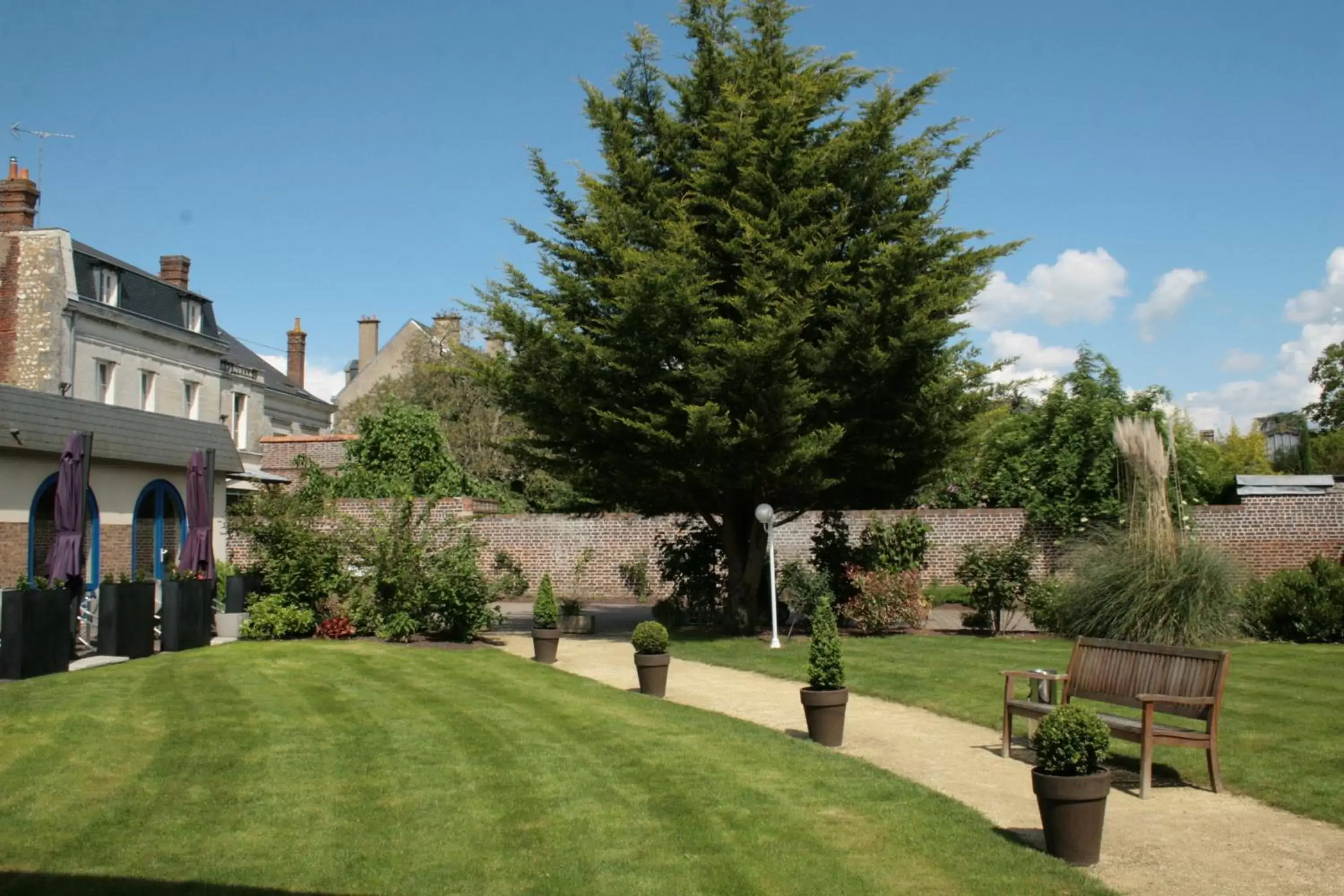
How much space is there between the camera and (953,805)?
716 cm

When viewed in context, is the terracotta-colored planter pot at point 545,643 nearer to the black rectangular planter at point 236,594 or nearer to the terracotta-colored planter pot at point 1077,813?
the black rectangular planter at point 236,594

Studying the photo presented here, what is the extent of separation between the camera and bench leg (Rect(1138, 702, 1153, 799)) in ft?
24.8

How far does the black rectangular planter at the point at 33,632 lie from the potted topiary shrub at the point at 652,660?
6.44 meters

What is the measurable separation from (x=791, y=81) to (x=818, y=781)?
1306 centimetres

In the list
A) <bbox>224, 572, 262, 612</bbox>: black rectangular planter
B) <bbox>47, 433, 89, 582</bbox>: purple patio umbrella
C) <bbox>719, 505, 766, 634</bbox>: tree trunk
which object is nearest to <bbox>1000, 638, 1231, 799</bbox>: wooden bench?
<bbox>719, 505, 766, 634</bbox>: tree trunk

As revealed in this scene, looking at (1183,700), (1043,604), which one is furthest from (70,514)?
(1043,604)

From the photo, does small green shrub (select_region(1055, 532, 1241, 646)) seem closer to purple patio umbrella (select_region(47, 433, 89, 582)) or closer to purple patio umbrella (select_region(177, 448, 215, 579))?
purple patio umbrella (select_region(177, 448, 215, 579))

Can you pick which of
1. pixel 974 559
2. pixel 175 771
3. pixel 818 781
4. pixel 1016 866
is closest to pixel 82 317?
pixel 974 559

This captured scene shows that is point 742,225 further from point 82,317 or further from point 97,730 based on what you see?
point 82,317

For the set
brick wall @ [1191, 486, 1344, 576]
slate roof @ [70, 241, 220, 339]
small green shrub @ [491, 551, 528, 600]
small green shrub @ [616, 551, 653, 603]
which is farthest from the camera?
slate roof @ [70, 241, 220, 339]

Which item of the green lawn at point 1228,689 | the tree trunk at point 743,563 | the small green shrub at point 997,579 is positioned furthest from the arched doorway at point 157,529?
the small green shrub at point 997,579

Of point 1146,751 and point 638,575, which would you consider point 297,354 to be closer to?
point 638,575

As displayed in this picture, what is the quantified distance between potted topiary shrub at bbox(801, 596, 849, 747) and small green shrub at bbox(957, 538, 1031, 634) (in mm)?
10275

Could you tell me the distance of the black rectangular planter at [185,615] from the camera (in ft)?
50.4
